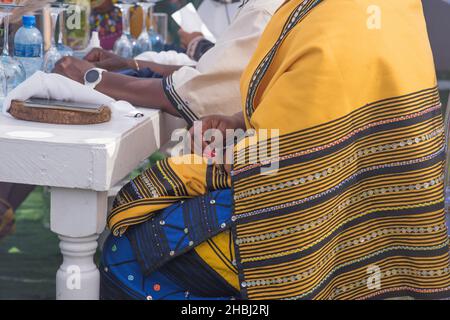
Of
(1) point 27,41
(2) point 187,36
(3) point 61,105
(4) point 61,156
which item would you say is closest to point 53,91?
(3) point 61,105

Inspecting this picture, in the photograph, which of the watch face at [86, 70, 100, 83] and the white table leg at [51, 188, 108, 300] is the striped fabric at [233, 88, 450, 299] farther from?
the watch face at [86, 70, 100, 83]

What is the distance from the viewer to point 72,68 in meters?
2.16

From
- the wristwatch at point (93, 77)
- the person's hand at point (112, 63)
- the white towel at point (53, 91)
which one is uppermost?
the white towel at point (53, 91)

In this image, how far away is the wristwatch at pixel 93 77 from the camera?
6.86 feet

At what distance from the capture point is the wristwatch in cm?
209

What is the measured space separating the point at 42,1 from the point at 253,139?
1295 mm

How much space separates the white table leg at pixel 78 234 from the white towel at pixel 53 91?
260 mm

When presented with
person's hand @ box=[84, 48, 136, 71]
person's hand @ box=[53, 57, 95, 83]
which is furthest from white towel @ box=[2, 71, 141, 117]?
person's hand @ box=[84, 48, 136, 71]

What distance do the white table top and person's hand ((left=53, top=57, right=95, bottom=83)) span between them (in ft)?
1.60

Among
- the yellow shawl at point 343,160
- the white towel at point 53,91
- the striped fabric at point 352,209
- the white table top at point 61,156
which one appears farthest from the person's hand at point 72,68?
the striped fabric at point 352,209

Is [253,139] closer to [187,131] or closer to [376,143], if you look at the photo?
[376,143]

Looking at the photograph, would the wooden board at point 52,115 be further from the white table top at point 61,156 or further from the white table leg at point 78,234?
the white table leg at point 78,234

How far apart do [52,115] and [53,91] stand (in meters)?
0.10

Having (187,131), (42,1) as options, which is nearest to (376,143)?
(187,131)
